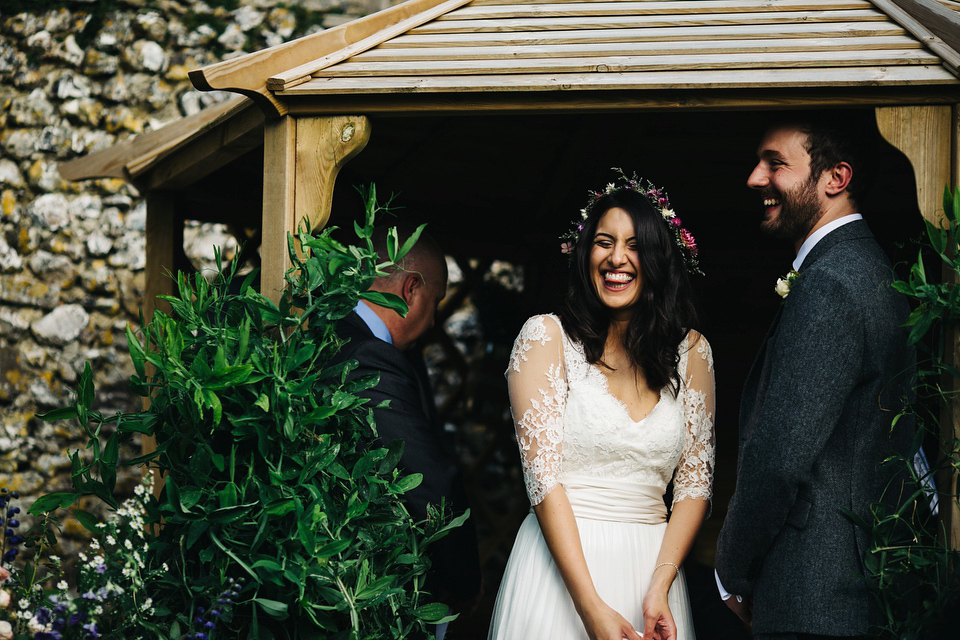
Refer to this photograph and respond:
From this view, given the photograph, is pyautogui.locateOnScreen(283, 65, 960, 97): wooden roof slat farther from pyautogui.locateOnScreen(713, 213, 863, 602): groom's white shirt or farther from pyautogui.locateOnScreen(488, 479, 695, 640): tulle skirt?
pyautogui.locateOnScreen(488, 479, 695, 640): tulle skirt

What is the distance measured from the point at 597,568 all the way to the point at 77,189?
373 cm

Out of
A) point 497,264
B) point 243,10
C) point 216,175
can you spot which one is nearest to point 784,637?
point 216,175

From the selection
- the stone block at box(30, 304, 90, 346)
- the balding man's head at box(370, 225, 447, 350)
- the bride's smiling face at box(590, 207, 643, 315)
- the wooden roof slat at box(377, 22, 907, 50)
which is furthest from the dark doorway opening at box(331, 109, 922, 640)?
the stone block at box(30, 304, 90, 346)

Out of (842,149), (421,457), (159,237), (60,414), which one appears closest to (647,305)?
(842,149)

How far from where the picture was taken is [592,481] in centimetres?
225

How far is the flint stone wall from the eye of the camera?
4.58 m

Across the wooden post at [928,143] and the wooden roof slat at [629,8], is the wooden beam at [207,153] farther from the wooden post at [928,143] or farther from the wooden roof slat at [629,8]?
the wooden post at [928,143]

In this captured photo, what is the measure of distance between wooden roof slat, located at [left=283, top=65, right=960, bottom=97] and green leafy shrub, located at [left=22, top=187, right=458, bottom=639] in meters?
0.43

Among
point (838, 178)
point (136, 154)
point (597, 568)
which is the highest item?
point (838, 178)

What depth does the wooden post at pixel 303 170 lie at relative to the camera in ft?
7.55

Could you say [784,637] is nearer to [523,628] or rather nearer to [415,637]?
[523,628]

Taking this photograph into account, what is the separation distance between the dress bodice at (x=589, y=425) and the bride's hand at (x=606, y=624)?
28 centimetres

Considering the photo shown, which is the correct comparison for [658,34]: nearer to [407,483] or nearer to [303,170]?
[303,170]

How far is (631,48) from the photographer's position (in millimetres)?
2311
